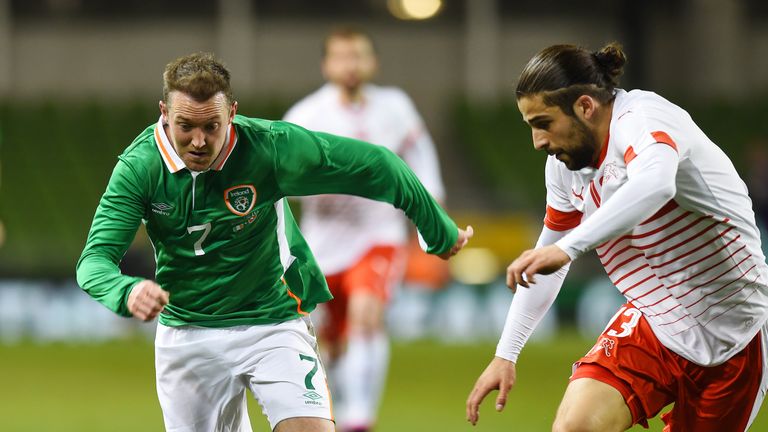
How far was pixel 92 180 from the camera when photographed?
56.4 ft

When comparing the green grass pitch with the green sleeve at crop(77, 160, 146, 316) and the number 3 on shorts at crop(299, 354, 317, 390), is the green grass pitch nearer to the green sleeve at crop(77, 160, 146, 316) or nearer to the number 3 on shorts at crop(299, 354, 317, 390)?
the number 3 on shorts at crop(299, 354, 317, 390)

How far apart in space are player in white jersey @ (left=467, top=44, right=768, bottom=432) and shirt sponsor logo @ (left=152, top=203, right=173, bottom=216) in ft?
4.35

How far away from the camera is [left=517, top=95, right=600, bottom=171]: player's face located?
403 cm

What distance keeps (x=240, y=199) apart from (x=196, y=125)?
40 centimetres

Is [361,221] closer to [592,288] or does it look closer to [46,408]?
[46,408]

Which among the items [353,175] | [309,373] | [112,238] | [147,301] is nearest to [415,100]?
[353,175]

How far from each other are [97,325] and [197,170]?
10.3 meters

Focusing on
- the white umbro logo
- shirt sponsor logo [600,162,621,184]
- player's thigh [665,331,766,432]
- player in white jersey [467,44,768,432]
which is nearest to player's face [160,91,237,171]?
the white umbro logo

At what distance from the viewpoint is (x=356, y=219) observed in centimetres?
764

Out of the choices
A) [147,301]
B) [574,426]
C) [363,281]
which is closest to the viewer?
[147,301]

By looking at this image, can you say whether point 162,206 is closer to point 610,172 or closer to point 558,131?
point 558,131

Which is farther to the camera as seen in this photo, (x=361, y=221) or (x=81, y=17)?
(x=81, y=17)

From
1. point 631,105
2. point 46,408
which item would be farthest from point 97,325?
point 631,105

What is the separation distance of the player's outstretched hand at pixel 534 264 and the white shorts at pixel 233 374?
1.27 m
